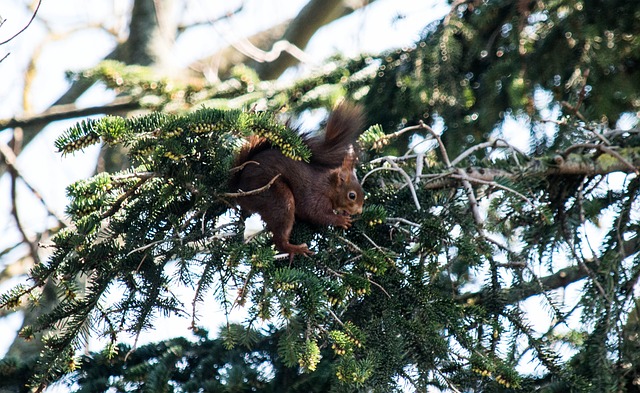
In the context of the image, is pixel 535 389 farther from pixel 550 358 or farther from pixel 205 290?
pixel 205 290

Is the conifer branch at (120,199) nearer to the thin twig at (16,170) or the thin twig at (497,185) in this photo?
the thin twig at (497,185)

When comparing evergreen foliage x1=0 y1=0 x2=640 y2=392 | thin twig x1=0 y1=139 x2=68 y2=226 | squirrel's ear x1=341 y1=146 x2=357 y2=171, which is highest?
thin twig x1=0 y1=139 x2=68 y2=226

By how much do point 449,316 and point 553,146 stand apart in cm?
155

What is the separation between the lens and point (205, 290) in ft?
6.51

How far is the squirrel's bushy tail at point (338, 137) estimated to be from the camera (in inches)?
101

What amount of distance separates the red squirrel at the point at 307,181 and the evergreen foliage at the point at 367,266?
0.06 meters

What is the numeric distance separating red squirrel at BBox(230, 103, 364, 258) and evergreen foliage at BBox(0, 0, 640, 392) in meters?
0.06

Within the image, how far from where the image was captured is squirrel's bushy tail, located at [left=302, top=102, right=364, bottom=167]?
255 centimetres

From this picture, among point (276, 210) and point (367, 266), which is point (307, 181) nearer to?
point (276, 210)

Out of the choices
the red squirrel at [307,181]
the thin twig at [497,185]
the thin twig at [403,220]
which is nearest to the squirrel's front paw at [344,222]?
the red squirrel at [307,181]

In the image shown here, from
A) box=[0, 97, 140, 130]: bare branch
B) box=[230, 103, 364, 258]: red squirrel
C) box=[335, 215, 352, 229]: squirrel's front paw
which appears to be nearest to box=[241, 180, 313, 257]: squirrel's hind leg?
box=[230, 103, 364, 258]: red squirrel

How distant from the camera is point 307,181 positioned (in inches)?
101

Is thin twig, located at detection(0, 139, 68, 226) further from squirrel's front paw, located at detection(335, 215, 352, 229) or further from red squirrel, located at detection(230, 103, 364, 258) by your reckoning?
squirrel's front paw, located at detection(335, 215, 352, 229)

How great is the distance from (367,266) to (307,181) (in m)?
0.67
